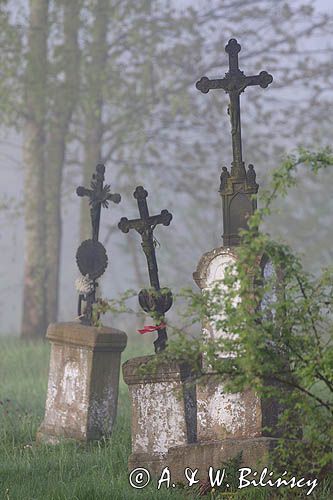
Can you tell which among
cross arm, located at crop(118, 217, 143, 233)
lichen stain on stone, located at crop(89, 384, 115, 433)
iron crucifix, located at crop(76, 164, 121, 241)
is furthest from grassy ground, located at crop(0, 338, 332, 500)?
iron crucifix, located at crop(76, 164, 121, 241)

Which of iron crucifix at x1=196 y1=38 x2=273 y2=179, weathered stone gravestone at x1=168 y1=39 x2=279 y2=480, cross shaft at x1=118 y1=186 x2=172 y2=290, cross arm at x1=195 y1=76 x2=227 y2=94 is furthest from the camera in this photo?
cross shaft at x1=118 y1=186 x2=172 y2=290

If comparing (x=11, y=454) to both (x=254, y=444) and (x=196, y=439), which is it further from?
(x=254, y=444)

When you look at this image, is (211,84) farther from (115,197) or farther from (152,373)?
(152,373)

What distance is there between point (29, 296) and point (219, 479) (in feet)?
42.3

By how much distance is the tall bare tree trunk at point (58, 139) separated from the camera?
20625 mm

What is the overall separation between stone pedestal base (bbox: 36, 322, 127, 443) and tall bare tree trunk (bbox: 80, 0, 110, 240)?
10301 millimetres

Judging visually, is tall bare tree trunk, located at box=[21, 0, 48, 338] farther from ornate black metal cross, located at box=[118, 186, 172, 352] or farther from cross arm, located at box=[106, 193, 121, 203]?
ornate black metal cross, located at box=[118, 186, 172, 352]

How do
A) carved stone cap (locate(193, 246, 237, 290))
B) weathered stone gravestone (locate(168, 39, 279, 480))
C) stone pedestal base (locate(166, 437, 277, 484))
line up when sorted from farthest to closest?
carved stone cap (locate(193, 246, 237, 290)) → weathered stone gravestone (locate(168, 39, 279, 480)) → stone pedestal base (locate(166, 437, 277, 484))

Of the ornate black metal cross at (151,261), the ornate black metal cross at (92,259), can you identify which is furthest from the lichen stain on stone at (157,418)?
the ornate black metal cross at (92,259)

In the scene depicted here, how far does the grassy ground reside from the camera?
25.2ft

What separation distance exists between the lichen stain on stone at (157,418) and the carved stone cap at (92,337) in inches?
48.3

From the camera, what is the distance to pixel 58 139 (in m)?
21.4

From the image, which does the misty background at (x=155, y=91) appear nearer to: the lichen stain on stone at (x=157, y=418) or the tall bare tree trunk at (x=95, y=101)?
the tall bare tree trunk at (x=95, y=101)

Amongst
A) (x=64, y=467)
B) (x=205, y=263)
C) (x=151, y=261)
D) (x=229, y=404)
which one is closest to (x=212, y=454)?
(x=229, y=404)
